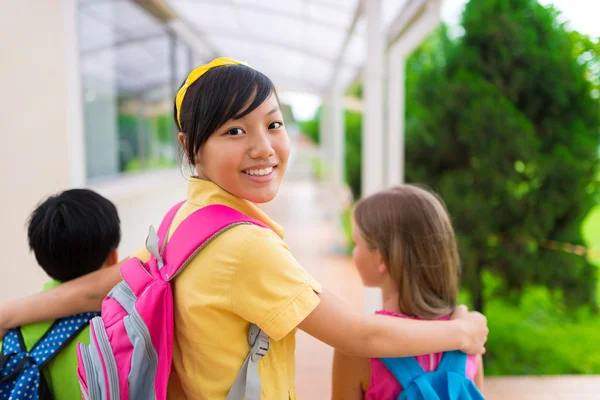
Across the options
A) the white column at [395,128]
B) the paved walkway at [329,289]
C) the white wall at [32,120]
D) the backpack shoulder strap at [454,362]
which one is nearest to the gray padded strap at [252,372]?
the backpack shoulder strap at [454,362]

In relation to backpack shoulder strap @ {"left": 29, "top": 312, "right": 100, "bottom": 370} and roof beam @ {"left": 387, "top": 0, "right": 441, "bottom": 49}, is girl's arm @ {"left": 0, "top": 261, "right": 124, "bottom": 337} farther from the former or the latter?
roof beam @ {"left": 387, "top": 0, "right": 441, "bottom": 49}

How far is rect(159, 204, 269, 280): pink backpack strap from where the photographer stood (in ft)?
3.22

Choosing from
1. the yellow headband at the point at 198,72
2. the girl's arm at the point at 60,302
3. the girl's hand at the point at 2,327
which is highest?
the yellow headband at the point at 198,72

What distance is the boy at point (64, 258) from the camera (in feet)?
3.92

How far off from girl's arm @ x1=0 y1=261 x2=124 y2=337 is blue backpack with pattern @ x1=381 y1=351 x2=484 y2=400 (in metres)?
0.71

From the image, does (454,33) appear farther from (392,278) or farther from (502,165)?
(392,278)

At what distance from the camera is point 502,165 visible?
343cm

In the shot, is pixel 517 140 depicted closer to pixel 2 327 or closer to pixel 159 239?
pixel 159 239

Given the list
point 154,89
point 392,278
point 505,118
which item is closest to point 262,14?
point 154,89

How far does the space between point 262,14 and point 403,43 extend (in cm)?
463

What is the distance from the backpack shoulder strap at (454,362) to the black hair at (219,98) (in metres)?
0.71

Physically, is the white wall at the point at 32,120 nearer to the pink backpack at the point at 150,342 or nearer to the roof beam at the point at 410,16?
the pink backpack at the point at 150,342

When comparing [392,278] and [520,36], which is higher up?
[520,36]

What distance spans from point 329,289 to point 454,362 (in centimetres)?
410
